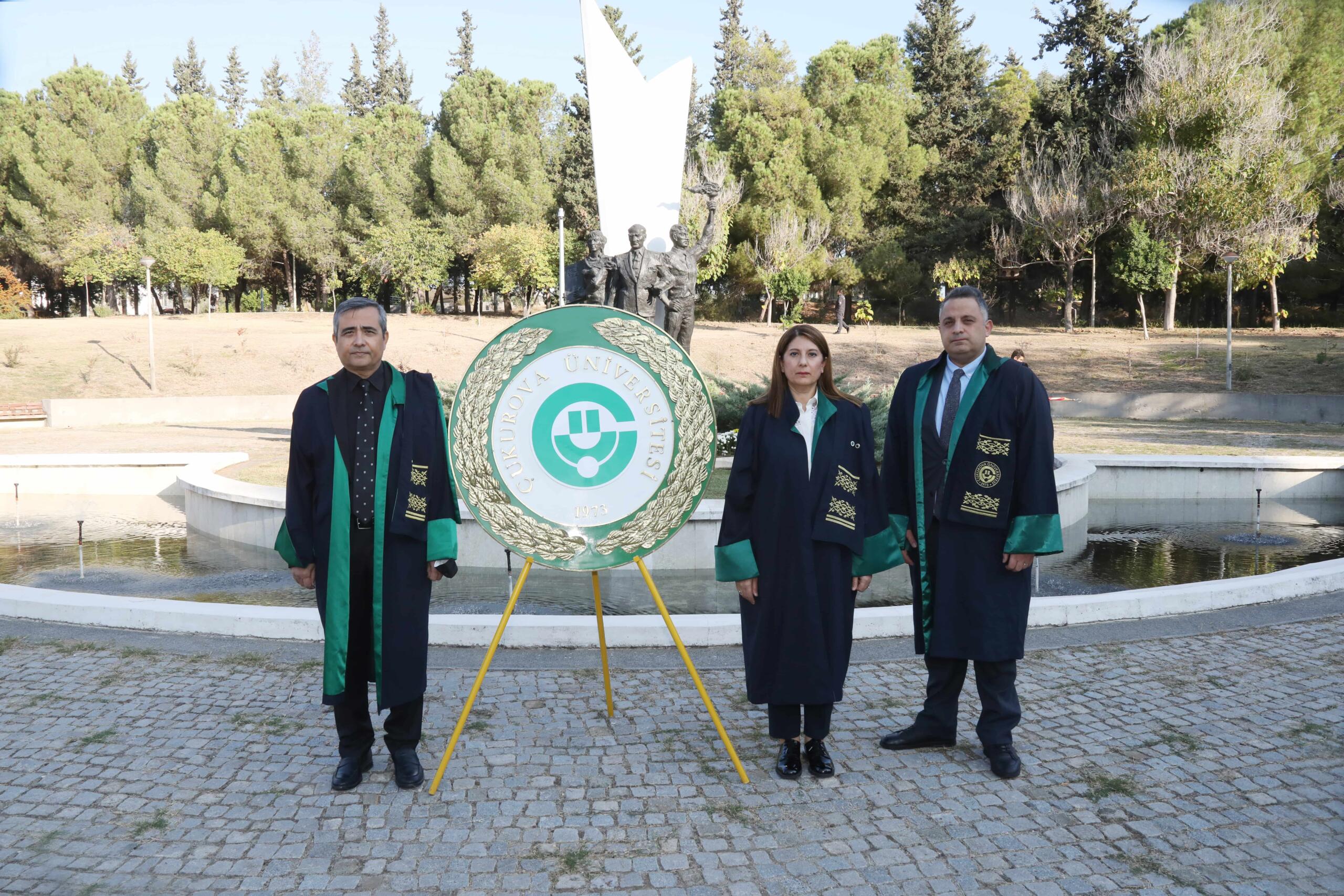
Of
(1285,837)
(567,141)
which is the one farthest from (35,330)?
(1285,837)

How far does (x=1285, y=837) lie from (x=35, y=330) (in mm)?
39020

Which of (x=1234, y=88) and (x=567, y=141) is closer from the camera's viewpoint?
(x=1234, y=88)

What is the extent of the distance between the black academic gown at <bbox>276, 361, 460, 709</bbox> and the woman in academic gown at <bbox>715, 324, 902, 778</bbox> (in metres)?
1.17

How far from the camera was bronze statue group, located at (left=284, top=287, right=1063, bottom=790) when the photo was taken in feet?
12.3

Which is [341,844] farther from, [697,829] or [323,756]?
[697,829]

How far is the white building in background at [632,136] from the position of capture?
51.3ft

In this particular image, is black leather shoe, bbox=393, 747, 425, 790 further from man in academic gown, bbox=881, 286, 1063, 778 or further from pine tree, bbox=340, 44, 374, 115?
pine tree, bbox=340, 44, 374, 115

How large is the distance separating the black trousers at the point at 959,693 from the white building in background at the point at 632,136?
12210 mm

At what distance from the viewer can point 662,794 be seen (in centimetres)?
368

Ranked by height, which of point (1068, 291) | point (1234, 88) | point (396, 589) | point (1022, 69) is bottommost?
point (396, 589)

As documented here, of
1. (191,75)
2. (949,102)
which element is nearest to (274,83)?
(191,75)

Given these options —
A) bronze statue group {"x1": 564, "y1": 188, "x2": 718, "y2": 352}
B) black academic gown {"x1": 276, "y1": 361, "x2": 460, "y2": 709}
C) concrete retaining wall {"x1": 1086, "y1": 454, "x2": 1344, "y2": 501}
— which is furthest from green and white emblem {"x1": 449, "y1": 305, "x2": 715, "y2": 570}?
Answer: concrete retaining wall {"x1": 1086, "y1": 454, "x2": 1344, "y2": 501}

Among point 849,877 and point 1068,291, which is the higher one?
point 1068,291

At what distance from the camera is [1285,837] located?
10.8 feet
